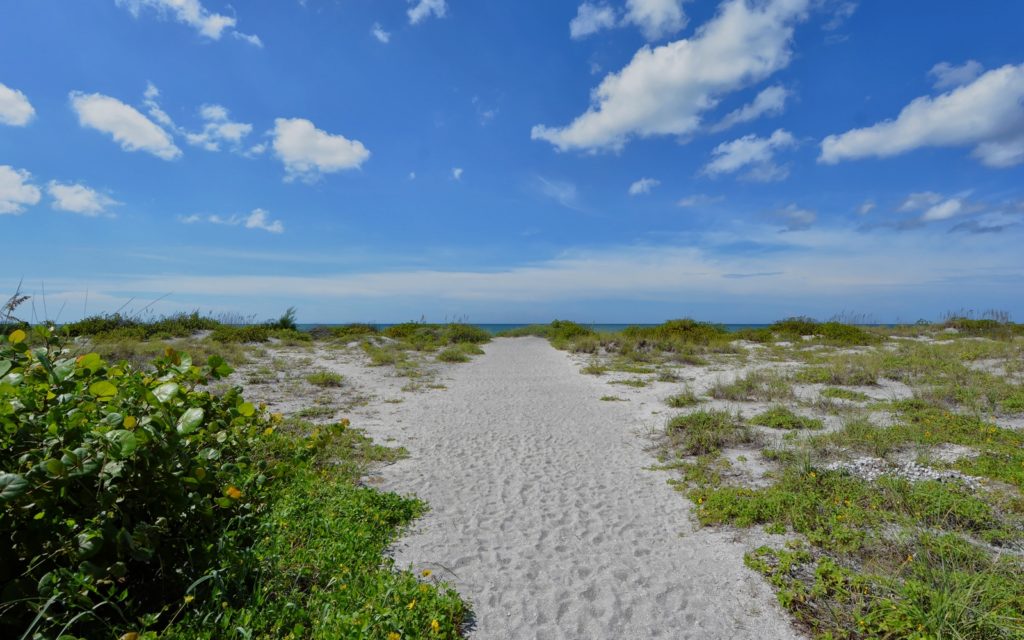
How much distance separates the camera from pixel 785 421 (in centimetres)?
883

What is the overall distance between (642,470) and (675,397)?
471cm

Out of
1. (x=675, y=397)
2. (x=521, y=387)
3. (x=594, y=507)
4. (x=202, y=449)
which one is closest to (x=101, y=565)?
(x=202, y=449)

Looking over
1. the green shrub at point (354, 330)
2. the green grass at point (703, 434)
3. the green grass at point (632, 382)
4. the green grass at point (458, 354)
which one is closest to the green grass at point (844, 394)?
the green grass at point (703, 434)

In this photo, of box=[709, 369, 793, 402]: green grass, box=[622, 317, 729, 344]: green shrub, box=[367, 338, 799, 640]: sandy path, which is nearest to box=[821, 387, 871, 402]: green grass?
box=[709, 369, 793, 402]: green grass

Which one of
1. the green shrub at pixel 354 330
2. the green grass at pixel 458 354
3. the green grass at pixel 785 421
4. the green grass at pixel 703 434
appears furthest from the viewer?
the green shrub at pixel 354 330

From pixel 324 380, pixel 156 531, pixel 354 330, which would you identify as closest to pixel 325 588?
pixel 156 531

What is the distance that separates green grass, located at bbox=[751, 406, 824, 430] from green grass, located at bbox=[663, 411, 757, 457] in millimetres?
474

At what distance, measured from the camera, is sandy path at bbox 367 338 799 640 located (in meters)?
3.67

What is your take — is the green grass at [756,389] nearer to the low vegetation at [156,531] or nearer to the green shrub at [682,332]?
the low vegetation at [156,531]

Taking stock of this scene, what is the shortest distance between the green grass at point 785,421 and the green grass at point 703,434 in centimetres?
47

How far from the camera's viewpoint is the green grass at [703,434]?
7.74 m

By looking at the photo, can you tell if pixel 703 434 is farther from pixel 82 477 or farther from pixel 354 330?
pixel 354 330

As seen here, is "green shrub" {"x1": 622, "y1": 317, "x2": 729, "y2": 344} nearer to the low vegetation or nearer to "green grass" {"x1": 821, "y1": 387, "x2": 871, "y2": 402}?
"green grass" {"x1": 821, "y1": 387, "x2": 871, "y2": 402}

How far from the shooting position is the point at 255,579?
3.41 meters
